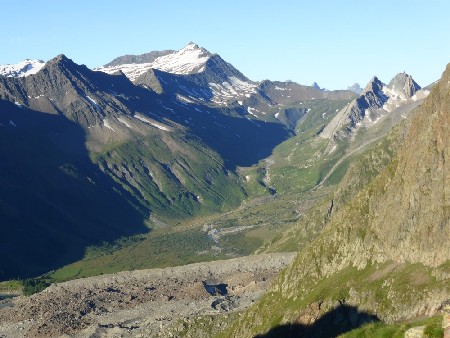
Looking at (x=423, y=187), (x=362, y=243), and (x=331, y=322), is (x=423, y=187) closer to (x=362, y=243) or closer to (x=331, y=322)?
(x=362, y=243)

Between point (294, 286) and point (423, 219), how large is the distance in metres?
38.7

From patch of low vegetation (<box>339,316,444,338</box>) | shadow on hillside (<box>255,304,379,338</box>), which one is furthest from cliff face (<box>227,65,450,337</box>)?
patch of low vegetation (<box>339,316,444,338</box>)

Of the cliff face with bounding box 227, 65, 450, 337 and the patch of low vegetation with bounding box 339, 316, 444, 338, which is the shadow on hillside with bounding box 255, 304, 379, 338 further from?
the patch of low vegetation with bounding box 339, 316, 444, 338

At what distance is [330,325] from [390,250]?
22.8m

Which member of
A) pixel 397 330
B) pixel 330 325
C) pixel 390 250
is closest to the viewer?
pixel 397 330

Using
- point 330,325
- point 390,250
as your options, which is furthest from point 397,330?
point 390,250

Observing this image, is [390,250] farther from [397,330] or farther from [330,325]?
[397,330]

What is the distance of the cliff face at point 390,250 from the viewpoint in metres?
115

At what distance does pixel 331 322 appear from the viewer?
123 m

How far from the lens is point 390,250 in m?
133

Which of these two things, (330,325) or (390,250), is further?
(390,250)

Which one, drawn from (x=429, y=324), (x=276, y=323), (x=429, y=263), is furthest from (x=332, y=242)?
(x=429, y=324)

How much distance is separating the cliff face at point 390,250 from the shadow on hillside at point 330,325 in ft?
4.78

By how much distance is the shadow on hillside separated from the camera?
11706 centimetres
